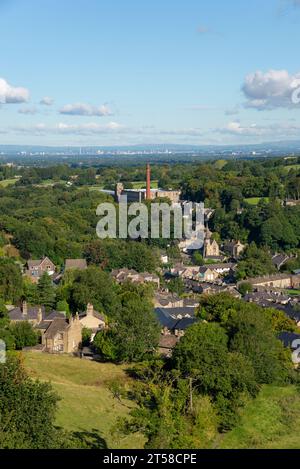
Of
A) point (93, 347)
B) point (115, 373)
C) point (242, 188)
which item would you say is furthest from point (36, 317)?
point (242, 188)

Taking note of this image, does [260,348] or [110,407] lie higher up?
[260,348]

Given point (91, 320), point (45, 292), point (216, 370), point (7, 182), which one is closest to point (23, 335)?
point (91, 320)

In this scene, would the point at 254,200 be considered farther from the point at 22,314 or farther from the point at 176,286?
the point at 22,314

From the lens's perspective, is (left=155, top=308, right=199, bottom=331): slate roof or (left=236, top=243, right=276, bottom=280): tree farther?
(left=236, top=243, right=276, bottom=280): tree

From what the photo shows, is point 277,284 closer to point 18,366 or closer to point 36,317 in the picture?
point 36,317

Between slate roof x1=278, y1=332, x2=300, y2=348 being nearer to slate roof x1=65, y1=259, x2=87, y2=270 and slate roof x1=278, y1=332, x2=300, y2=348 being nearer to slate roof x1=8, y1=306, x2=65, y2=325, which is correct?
slate roof x1=8, y1=306, x2=65, y2=325

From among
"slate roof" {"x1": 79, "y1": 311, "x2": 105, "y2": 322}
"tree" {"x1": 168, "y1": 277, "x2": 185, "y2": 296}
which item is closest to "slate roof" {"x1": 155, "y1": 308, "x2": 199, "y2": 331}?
"slate roof" {"x1": 79, "y1": 311, "x2": 105, "y2": 322}

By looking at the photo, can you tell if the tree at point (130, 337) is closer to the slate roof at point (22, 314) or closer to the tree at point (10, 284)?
the slate roof at point (22, 314)
